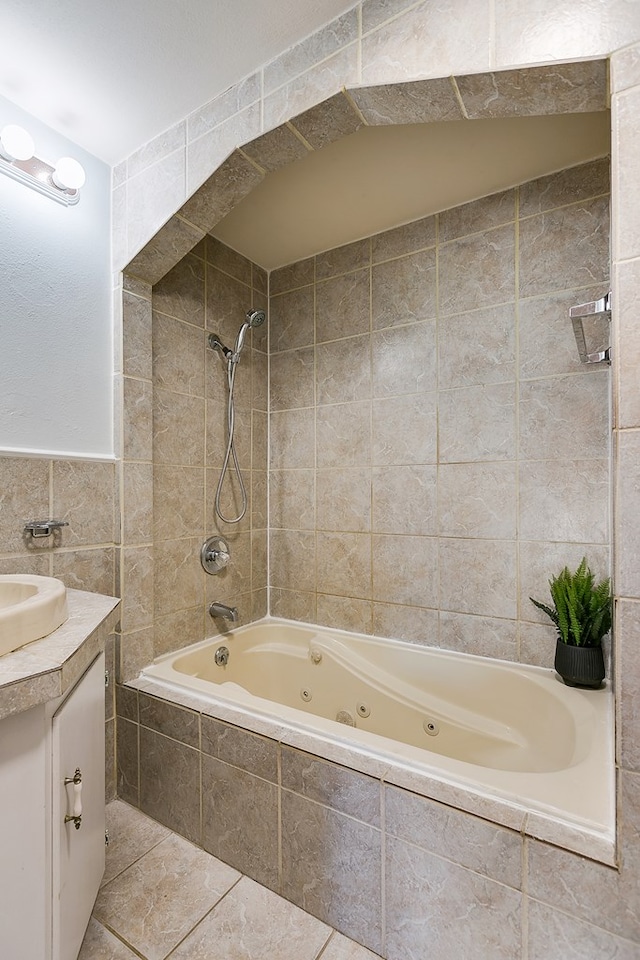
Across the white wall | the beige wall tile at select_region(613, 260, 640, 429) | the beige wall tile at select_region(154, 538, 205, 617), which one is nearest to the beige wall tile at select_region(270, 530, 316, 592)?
the beige wall tile at select_region(154, 538, 205, 617)

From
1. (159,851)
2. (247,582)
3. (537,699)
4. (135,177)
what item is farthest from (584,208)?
(159,851)

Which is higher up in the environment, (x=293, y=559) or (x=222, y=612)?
(x=293, y=559)

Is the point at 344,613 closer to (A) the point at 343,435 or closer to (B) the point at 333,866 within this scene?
(A) the point at 343,435

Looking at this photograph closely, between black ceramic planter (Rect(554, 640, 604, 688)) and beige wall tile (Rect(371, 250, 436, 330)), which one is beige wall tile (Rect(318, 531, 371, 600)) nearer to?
black ceramic planter (Rect(554, 640, 604, 688))

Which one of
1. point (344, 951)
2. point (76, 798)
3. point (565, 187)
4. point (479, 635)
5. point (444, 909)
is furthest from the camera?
point (479, 635)

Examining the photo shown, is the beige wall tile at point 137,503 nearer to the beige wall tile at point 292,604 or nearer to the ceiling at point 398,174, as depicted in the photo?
the beige wall tile at point 292,604

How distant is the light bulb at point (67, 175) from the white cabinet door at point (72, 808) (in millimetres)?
1459

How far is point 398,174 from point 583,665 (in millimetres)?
1877

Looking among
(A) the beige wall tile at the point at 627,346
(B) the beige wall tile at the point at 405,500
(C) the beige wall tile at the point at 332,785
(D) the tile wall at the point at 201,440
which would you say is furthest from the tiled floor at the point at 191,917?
(A) the beige wall tile at the point at 627,346

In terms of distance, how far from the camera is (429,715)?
5.87ft

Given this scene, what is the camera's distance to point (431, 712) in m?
1.80

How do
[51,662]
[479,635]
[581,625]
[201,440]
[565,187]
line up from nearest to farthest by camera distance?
[51,662]
[581,625]
[565,187]
[479,635]
[201,440]

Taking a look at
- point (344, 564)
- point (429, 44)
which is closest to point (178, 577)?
point (344, 564)

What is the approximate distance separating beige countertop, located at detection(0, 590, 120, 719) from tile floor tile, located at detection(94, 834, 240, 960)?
0.77m
